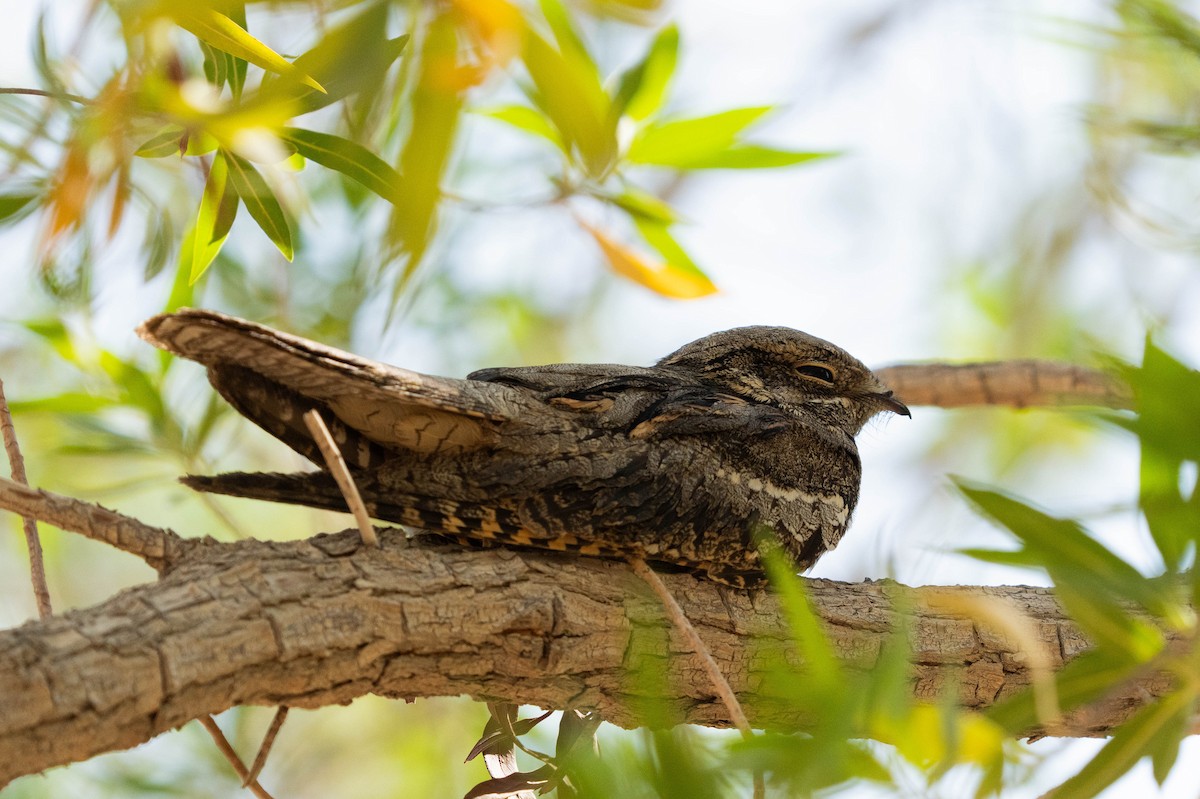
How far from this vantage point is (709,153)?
126 inches

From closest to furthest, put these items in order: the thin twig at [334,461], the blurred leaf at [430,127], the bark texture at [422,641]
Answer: the blurred leaf at [430,127] < the bark texture at [422,641] < the thin twig at [334,461]

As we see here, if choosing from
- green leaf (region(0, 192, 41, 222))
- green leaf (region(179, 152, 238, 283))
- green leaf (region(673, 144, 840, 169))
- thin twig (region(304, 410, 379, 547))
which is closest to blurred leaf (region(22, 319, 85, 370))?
green leaf (region(0, 192, 41, 222))

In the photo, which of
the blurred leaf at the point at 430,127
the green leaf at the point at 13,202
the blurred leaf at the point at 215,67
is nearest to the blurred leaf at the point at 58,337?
the green leaf at the point at 13,202

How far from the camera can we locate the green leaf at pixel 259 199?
97.3 inches

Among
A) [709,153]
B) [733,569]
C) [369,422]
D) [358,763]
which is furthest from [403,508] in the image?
[358,763]

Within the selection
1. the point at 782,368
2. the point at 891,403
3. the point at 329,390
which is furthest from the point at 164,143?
the point at 891,403

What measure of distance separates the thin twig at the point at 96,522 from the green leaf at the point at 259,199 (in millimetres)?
727

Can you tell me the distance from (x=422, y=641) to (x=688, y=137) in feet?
5.60

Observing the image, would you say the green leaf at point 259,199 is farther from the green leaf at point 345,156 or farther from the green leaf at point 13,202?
the green leaf at point 13,202

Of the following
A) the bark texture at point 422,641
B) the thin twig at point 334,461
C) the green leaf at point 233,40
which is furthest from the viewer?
the thin twig at point 334,461

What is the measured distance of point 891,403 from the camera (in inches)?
145

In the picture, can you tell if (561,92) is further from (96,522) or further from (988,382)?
(988,382)

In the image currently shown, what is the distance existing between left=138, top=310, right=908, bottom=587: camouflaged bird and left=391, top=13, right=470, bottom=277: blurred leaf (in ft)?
3.22

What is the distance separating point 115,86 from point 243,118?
15.2 inches
